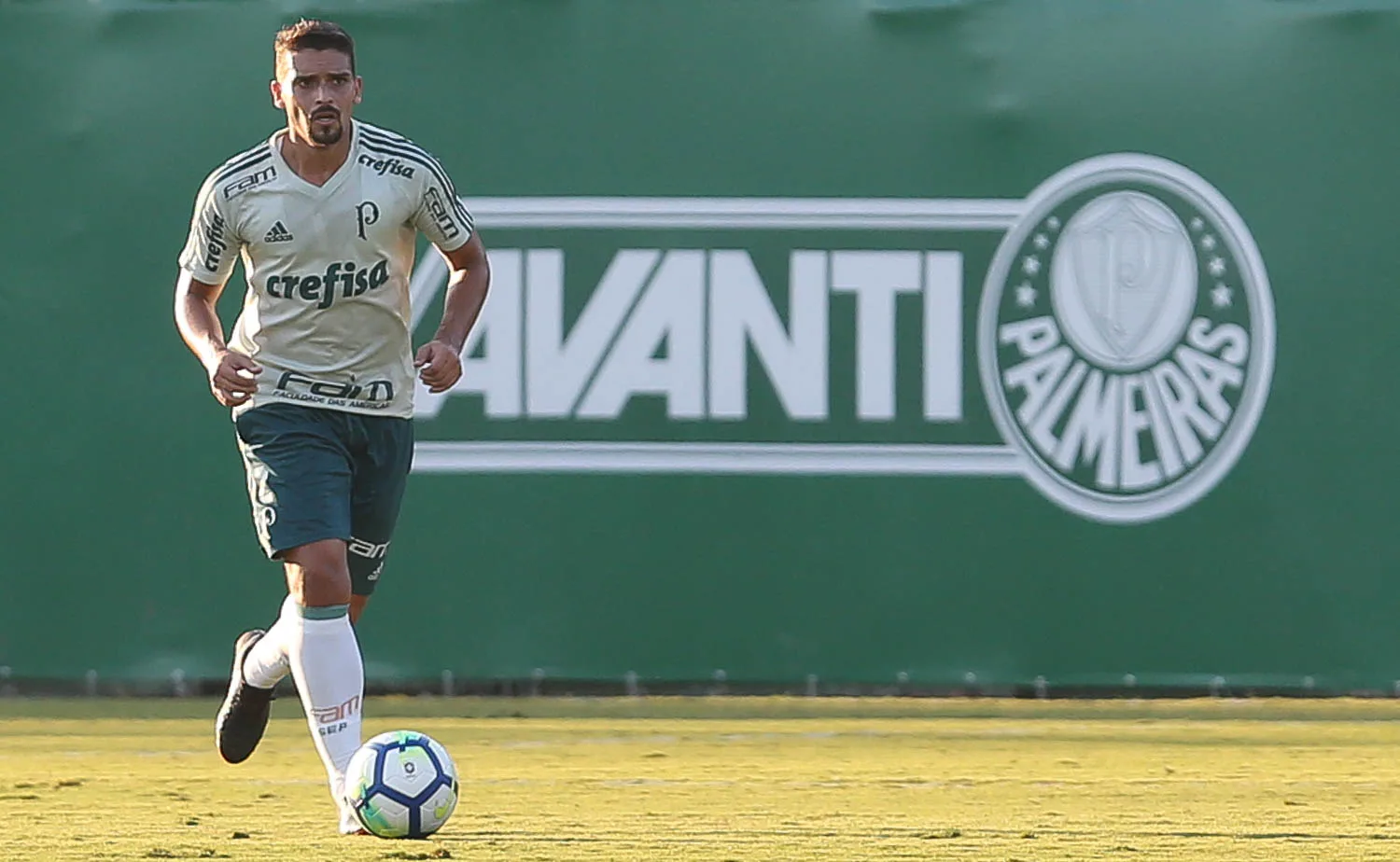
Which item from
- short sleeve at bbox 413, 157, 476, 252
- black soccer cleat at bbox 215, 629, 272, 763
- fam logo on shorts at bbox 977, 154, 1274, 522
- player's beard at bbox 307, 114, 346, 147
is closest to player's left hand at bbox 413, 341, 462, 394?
short sleeve at bbox 413, 157, 476, 252

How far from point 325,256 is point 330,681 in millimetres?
1025

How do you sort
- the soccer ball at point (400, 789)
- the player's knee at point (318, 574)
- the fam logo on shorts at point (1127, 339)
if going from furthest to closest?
the fam logo on shorts at point (1127, 339) → the player's knee at point (318, 574) → the soccer ball at point (400, 789)

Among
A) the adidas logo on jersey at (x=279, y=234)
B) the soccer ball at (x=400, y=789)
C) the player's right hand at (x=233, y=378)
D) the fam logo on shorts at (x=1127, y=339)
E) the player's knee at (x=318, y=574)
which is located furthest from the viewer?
the fam logo on shorts at (x=1127, y=339)

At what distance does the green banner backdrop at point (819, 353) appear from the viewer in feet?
30.7

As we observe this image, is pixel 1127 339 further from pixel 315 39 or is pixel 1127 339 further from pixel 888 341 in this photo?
pixel 315 39

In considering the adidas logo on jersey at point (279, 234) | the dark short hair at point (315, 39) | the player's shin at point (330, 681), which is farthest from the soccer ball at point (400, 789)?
the dark short hair at point (315, 39)

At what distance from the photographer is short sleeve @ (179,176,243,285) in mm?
5809

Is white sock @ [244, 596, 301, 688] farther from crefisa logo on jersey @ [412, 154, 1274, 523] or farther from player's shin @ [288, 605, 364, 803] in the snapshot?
crefisa logo on jersey @ [412, 154, 1274, 523]

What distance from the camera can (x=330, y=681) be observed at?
5.55m

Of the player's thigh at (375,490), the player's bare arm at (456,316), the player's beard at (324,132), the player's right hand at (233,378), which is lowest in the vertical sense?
the player's thigh at (375,490)

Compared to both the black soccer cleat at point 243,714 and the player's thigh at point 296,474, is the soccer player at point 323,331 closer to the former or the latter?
the player's thigh at point 296,474

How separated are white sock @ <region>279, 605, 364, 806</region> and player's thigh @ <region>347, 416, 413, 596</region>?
404 millimetres

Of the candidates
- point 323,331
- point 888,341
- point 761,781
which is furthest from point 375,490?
point 888,341

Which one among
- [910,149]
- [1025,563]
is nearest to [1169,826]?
[1025,563]
